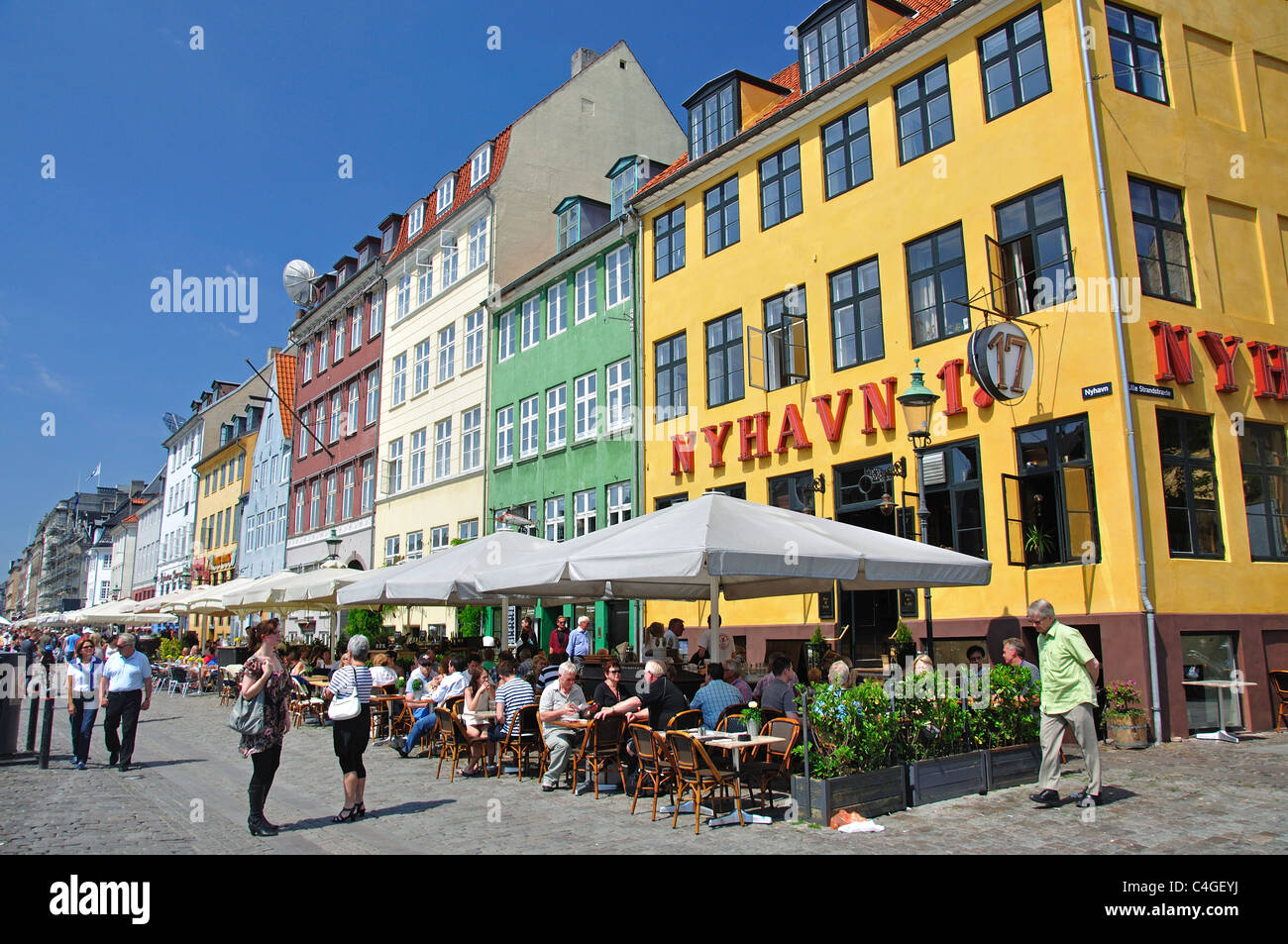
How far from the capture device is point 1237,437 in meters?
14.7

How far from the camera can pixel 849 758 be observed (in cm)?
818

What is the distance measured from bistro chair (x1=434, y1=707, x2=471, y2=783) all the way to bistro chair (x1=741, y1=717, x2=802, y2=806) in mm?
3997

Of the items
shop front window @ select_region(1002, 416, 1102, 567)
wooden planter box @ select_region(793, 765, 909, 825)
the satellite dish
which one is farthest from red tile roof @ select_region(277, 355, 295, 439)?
wooden planter box @ select_region(793, 765, 909, 825)

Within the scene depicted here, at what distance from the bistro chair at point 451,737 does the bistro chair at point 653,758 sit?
2.92 metres

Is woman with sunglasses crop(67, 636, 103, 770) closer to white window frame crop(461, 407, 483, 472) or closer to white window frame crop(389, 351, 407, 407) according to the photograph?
white window frame crop(461, 407, 483, 472)

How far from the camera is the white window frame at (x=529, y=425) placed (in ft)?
92.5

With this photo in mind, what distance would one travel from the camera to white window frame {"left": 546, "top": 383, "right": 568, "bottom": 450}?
26.9 m

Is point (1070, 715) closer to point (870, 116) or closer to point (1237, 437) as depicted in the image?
point (1237, 437)

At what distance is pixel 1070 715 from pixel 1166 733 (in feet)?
18.1

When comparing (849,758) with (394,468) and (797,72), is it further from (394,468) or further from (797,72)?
(394,468)

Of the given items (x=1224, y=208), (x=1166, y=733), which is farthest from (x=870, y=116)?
(x=1166, y=733)

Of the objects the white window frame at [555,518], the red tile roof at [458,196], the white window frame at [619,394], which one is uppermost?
the red tile roof at [458,196]

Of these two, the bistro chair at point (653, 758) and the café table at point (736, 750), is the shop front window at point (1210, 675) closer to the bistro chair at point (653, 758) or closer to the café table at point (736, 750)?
the café table at point (736, 750)

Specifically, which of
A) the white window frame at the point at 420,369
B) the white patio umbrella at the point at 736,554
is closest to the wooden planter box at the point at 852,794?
the white patio umbrella at the point at 736,554
